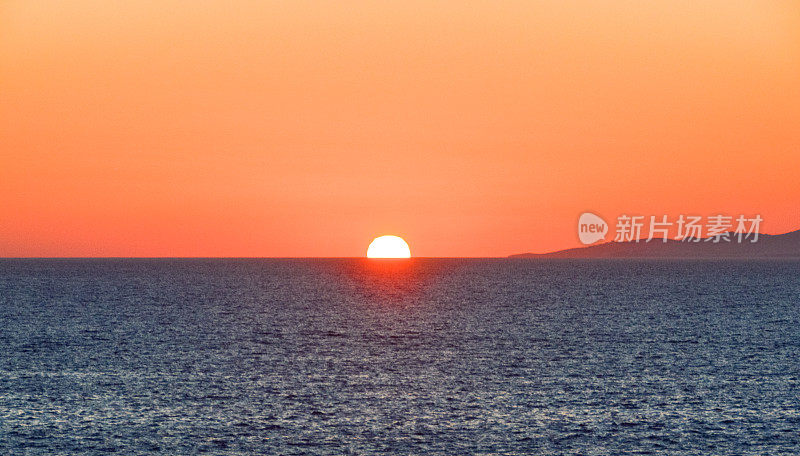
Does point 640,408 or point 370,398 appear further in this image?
point 370,398

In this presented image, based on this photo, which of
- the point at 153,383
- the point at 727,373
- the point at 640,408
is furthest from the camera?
the point at 727,373

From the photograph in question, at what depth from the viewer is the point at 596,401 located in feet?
147

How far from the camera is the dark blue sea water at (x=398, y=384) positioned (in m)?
36.4

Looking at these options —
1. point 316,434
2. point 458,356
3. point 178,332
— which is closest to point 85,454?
point 316,434

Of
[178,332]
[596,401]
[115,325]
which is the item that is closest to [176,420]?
[596,401]

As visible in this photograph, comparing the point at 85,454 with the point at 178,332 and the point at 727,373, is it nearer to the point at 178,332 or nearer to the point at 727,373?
the point at 727,373

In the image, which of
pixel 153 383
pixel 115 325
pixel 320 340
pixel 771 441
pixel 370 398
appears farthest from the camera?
pixel 115 325

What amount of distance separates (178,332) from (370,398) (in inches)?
1638

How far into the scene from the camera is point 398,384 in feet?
165

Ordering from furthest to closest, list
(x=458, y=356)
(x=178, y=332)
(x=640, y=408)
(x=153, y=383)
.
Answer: (x=178, y=332) → (x=458, y=356) → (x=153, y=383) → (x=640, y=408)

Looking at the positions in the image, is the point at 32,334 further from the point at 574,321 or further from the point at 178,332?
the point at 574,321

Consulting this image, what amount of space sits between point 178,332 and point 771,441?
6038 centimetres

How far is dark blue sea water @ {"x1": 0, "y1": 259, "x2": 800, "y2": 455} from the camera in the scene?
3638 cm

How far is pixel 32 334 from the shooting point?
77.1 m
